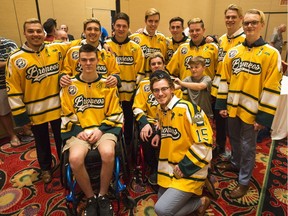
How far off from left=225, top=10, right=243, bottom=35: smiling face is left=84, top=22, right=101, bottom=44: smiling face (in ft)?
4.48

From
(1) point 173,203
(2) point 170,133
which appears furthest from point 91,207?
(2) point 170,133

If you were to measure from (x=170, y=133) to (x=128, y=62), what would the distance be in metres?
1.22

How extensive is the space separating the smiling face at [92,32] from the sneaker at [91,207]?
5.03 feet

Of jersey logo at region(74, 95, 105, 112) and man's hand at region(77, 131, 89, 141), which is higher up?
jersey logo at region(74, 95, 105, 112)

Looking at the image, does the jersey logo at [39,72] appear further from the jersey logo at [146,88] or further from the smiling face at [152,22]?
the smiling face at [152,22]

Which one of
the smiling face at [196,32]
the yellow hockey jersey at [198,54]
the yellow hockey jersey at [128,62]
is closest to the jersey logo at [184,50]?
the yellow hockey jersey at [198,54]

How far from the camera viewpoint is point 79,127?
82.7 inches

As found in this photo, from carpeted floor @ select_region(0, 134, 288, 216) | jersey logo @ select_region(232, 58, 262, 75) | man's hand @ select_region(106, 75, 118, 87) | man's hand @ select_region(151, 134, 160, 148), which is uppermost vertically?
jersey logo @ select_region(232, 58, 262, 75)

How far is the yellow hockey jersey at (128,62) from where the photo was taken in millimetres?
2699

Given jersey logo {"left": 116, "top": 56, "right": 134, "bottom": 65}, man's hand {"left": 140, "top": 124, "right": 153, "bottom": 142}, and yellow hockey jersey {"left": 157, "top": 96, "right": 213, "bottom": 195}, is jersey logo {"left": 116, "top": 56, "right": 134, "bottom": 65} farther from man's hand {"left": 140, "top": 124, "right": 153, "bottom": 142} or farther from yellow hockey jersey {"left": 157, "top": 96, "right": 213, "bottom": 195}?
yellow hockey jersey {"left": 157, "top": 96, "right": 213, "bottom": 195}

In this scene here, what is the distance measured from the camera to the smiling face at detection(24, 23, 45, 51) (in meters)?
2.08

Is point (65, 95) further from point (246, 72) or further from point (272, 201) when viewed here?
point (272, 201)

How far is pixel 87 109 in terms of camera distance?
7.02ft

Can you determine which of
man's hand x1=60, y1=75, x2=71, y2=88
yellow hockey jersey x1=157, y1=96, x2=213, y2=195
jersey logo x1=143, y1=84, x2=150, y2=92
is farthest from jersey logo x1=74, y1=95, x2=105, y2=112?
yellow hockey jersey x1=157, y1=96, x2=213, y2=195
